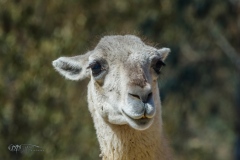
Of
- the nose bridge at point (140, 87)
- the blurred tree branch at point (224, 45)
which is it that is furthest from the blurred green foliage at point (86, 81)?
the nose bridge at point (140, 87)

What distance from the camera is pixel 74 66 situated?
1122 centimetres

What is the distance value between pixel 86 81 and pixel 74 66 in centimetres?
75

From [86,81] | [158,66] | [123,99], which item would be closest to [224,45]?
[86,81]

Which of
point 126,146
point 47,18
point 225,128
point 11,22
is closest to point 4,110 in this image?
point 11,22

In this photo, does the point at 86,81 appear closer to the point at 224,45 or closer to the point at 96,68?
the point at 96,68

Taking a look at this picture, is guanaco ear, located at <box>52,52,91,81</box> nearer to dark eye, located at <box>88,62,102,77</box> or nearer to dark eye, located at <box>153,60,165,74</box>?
dark eye, located at <box>88,62,102,77</box>

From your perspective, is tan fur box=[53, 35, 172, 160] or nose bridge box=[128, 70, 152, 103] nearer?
nose bridge box=[128, 70, 152, 103]

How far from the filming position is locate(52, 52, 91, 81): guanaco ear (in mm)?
11078

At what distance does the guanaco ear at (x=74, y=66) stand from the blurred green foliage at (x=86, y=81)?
50cm

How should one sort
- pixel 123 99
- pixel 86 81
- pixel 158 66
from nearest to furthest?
pixel 123 99
pixel 158 66
pixel 86 81

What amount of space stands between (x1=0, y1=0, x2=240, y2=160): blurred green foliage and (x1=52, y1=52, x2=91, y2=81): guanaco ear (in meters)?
0.50

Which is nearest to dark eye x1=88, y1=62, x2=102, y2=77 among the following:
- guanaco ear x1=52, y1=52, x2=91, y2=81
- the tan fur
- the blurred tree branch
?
the tan fur

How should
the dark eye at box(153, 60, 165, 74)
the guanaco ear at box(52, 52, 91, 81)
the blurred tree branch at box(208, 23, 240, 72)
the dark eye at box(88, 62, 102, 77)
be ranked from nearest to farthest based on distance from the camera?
the dark eye at box(153, 60, 165, 74) < the dark eye at box(88, 62, 102, 77) < the guanaco ear at box(52, 52, 91, 81) < the blurred tree branch at box(208, 23, 240, 72)

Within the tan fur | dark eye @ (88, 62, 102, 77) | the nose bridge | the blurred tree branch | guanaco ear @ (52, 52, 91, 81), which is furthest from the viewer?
the blurred tree branch
